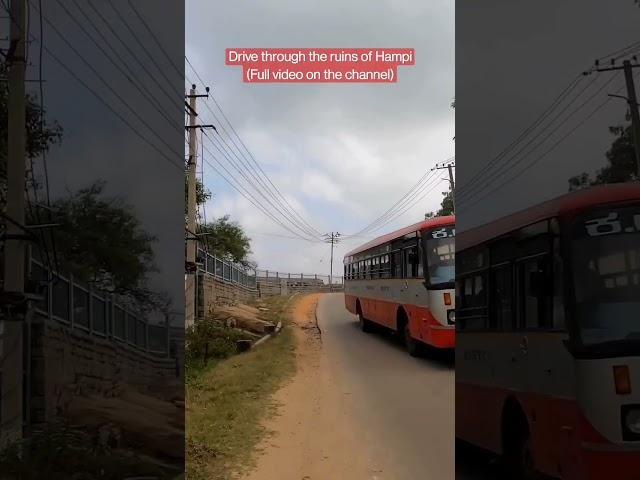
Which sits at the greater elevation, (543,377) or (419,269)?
(419,269)

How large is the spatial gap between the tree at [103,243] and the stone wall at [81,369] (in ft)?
0.84

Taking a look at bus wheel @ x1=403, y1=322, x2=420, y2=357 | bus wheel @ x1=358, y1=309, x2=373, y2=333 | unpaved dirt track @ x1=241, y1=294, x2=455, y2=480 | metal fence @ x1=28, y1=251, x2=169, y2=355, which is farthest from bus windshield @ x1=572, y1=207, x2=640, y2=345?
metal fence @ x1=28, y1=251, x2=169, y2=355

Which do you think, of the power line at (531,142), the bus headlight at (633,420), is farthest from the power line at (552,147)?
the bus headlight at (633,420)

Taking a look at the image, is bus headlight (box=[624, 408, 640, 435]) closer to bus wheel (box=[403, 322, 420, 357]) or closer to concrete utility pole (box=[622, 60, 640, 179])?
concrete utility pole (box=[622, 60, 640, 179])

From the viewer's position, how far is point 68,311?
2459mm

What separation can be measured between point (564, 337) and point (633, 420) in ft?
1.21

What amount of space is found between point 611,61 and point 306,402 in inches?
85.9

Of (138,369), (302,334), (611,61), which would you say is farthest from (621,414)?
(138,369)

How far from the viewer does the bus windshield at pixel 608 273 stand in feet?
6.91

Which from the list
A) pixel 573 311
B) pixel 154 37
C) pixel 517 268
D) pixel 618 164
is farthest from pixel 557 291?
pixel 154 37

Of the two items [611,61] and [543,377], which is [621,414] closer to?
[543,377]

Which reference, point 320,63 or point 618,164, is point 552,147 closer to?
point 618,164

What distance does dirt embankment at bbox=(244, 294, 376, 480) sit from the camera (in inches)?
110

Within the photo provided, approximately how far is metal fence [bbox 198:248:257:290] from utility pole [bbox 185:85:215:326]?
115 millimetres
